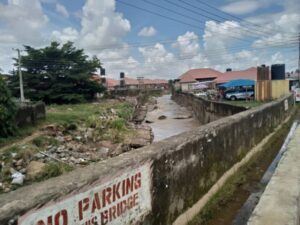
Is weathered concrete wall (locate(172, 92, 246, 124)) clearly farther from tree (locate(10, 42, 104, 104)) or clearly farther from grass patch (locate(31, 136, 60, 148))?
tree (locate(10, 42, 104, 104))

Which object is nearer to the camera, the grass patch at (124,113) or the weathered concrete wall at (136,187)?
the weathered concrete wall at (136,187)

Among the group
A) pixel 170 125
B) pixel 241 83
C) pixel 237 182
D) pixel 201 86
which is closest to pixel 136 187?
pixel 237 182

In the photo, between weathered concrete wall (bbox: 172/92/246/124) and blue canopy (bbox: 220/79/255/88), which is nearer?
weathered concrete wall (bbox: 172/92/246/124)

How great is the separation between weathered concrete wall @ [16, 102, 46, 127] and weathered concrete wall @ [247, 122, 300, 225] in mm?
13034

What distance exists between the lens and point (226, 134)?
6043mm

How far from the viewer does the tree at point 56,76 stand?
3462cm

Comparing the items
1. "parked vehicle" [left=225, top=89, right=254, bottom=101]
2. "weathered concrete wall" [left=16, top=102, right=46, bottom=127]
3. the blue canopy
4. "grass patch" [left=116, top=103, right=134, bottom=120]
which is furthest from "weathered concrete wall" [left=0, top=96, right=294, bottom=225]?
the blue canopy

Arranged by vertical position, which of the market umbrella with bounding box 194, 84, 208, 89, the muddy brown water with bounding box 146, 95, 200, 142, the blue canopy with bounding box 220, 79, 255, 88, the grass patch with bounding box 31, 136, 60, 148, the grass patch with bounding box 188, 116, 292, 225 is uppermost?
the blue canopy with bounding box 220, 79, 255, 88

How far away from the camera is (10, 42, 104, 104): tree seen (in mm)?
34625

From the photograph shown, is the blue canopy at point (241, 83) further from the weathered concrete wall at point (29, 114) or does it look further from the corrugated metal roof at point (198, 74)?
the corrugated metal roof at point (198, 74)

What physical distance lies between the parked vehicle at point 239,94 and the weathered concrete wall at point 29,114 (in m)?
18.4

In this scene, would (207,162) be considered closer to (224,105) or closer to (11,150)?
(11,150)

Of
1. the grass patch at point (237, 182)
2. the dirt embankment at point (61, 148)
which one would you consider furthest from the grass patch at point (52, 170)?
the grass patch at point (237, 182)

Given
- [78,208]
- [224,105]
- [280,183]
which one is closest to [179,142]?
[280,183]
